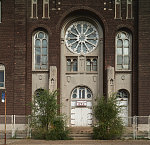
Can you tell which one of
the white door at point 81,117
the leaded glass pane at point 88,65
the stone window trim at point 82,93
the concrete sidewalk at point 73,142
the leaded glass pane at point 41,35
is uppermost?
the leaded glass pane at point 41,35

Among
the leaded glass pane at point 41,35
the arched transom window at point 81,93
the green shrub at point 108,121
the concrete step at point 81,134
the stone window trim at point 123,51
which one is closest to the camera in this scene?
the green shrub at point 108,121

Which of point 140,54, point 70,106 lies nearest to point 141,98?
point 140,54

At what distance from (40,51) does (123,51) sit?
24.7 feet

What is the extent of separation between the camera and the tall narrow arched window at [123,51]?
24766mm

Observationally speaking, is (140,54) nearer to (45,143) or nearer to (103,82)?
(103,82)

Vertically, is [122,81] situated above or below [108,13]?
below

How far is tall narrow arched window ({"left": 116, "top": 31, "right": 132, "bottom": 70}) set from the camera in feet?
81.3

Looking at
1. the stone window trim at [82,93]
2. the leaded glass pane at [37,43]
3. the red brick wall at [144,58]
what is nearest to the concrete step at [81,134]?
the stone window trim at [82,93]

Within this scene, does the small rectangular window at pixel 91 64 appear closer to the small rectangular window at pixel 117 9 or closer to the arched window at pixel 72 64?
the arched window at pixel 72 64

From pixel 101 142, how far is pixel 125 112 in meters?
6.67

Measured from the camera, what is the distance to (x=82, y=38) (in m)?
25.5

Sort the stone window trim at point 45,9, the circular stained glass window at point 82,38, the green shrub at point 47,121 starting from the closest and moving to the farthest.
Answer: the green shrub at point 47,121, the stone window trim at point 45,9, the circular stained glass window at point 82,38

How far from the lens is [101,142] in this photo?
18641 mm

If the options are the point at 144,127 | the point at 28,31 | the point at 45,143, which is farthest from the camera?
the point at 28,31
